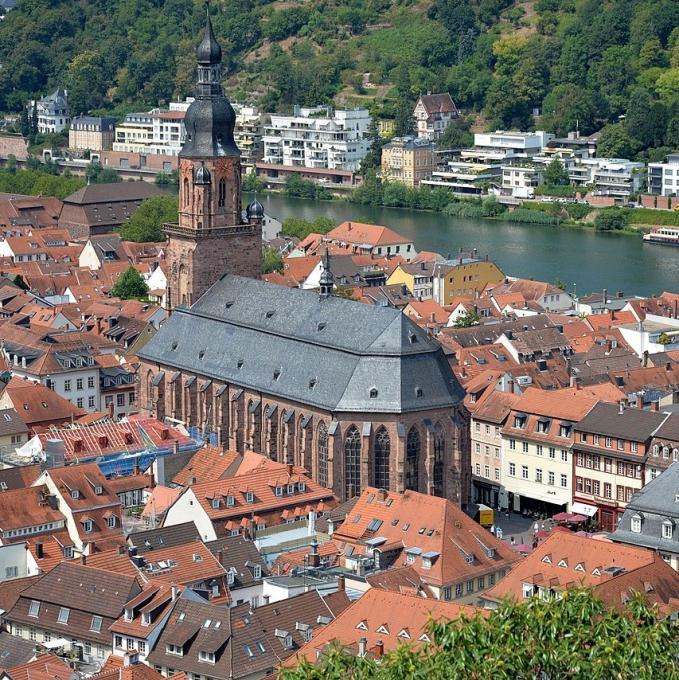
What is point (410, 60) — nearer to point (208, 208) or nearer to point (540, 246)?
point (540, 246)

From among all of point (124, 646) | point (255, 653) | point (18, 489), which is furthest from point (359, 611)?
point (18, 489)

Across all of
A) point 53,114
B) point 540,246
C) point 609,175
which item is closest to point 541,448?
point 540,246

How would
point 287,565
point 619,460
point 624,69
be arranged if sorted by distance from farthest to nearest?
1. point 624,69
2. point 619,460
3. point 287,565

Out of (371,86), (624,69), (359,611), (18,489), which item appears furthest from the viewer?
(371,86)

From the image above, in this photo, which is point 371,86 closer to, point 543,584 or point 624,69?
point 624,69

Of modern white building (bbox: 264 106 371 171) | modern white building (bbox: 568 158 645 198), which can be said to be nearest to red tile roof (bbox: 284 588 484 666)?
modern white building (bbox: 568 158 645 198)

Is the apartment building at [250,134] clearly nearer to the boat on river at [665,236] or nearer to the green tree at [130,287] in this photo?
the boat on river at [665,236]

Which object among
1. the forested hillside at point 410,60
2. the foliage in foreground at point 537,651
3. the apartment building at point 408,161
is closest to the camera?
the foliage in foreground at point 537,651

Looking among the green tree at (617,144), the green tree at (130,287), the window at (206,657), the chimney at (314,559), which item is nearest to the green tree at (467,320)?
the green tree at (130,287)
